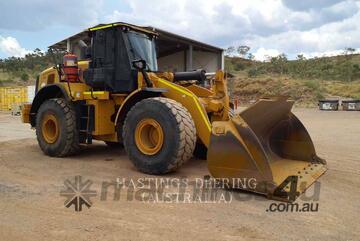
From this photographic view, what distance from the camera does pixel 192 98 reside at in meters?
6.32

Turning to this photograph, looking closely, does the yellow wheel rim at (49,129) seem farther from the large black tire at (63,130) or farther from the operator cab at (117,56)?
the operator cab at (117,56)

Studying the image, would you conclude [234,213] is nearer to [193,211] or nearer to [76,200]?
[193,211]

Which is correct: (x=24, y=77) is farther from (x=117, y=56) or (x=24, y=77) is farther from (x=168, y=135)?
(x=168, y=135)

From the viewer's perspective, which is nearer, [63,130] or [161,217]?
[161,217]

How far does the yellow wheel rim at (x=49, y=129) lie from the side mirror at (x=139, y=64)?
204cm

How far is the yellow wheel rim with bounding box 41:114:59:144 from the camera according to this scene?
7940 mm

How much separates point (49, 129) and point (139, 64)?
2400 millimetres

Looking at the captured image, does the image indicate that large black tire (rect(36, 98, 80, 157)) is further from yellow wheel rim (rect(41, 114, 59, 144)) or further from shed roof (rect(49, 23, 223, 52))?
shed roof (rect(49, 23, 223, 52))

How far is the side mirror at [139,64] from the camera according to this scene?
707 centimetres

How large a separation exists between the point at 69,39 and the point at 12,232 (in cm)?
1736

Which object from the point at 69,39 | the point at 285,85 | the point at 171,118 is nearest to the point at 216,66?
the point at 69,39

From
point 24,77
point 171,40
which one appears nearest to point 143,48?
point 171,40

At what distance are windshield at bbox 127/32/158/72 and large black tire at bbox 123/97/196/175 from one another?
149cm

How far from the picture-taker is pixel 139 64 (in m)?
7.16
